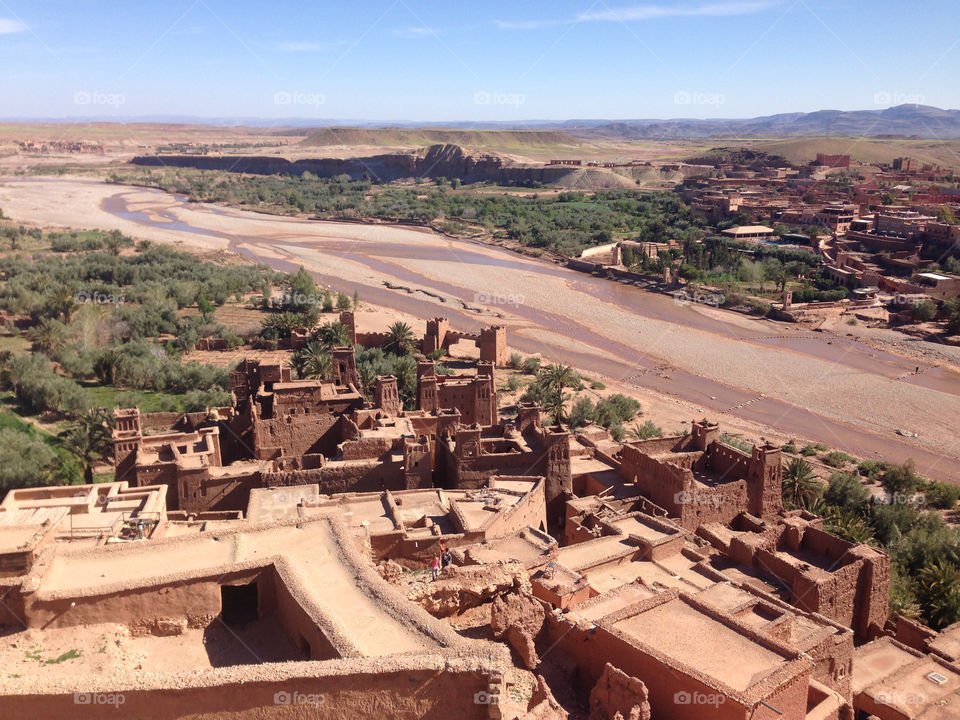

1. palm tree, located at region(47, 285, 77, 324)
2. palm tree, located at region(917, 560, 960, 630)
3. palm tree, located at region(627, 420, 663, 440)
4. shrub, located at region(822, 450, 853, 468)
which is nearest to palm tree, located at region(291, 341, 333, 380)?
palm tree, located at region(627, 420, 663, 440)

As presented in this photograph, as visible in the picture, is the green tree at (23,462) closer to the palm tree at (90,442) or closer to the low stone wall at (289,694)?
the palm tree at (90,442)

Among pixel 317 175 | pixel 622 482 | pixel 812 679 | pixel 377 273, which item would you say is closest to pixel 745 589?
pixel 812 679

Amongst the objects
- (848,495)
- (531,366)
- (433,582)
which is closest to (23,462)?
(433,582)

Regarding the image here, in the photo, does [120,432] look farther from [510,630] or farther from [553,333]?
[553,333]

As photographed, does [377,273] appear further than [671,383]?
Yes

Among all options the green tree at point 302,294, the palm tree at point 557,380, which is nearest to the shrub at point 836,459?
the palm tree at point 557,380

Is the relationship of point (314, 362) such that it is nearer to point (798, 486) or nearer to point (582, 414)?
point (582, 414)
